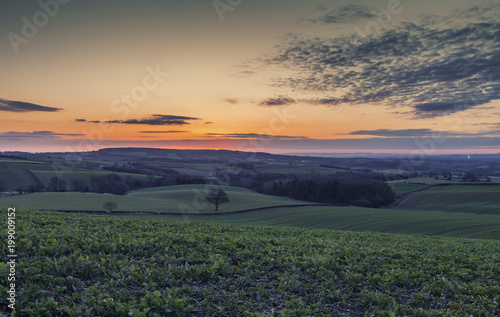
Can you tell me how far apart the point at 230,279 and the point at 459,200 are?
80244mm

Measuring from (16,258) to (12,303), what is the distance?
2947 mm

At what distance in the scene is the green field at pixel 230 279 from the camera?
19.5 ft

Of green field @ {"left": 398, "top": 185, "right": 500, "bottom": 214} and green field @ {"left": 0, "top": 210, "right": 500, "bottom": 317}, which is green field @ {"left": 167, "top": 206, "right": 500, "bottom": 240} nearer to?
green field @ {"left": 398, "top": 185, "right": 500, "bottom": 214}

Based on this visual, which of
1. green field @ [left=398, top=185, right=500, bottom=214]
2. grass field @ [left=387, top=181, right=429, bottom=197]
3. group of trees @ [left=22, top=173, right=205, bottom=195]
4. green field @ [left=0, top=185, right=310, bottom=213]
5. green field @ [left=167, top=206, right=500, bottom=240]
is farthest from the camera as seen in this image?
group of trees @ [left=22, top=173, right=205, bottom=195]

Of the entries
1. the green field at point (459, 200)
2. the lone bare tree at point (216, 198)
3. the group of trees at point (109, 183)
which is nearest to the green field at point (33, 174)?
the group of trees at point (109, 183)

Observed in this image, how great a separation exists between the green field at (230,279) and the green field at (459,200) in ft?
203

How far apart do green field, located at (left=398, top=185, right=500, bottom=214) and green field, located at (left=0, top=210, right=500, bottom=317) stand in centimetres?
6188

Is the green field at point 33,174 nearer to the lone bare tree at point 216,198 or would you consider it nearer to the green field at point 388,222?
the lone bare tree at point 216,198

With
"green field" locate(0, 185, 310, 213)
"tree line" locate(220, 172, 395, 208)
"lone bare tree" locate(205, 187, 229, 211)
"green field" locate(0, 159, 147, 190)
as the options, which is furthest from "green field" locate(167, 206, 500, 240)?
"green field" locate(0, 159, 147, 190)

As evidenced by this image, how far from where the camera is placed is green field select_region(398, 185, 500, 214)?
60.1 meters

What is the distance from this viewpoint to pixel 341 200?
85.1 meters

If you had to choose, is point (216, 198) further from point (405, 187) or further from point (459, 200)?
point (405, 187)

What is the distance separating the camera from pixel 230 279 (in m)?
7.39

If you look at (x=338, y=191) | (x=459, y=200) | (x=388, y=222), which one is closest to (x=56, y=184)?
(x=338, y=191)
